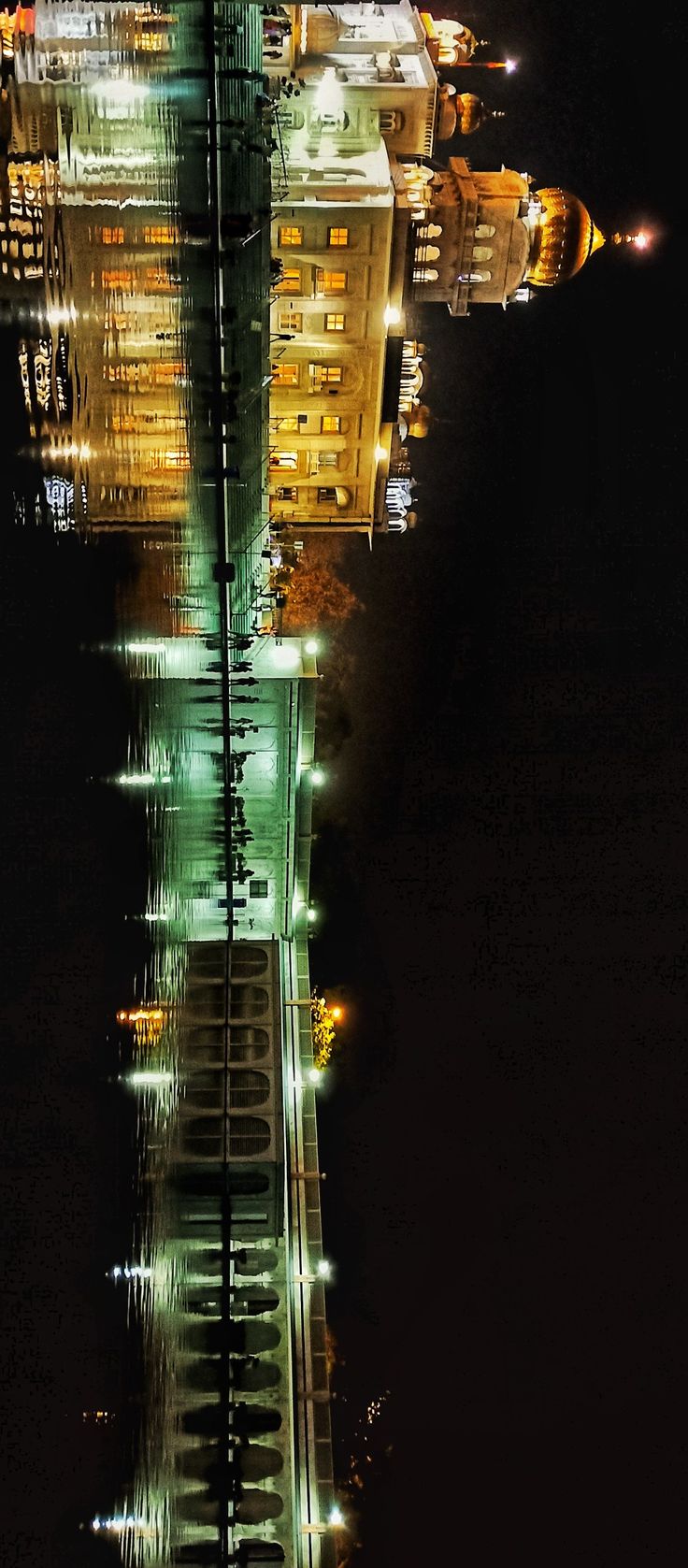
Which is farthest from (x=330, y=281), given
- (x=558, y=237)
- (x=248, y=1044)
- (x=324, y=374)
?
(x=248, y=1044)

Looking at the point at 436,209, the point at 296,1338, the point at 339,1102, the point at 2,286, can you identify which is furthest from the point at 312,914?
the point at 436,209

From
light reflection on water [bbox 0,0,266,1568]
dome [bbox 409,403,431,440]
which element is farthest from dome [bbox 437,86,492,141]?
Result: light reflection on water [bbox 0,0,266,1568]

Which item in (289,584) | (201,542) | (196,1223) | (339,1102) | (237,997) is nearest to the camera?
(196,1223)

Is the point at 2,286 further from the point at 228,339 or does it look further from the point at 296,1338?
the point at 296,1338

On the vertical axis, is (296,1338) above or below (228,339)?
below

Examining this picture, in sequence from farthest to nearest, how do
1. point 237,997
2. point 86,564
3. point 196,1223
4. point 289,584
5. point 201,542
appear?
point 289,584 < point 86,564 < point 237,997 < point 201,542 < point 196,1223

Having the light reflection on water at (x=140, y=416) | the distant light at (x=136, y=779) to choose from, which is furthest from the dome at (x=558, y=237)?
the distant light at (x=136, y=779)

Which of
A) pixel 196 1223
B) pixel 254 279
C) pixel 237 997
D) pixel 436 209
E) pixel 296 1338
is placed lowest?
pixel 296 1338

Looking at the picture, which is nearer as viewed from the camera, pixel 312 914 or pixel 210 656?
pixel 210 656
